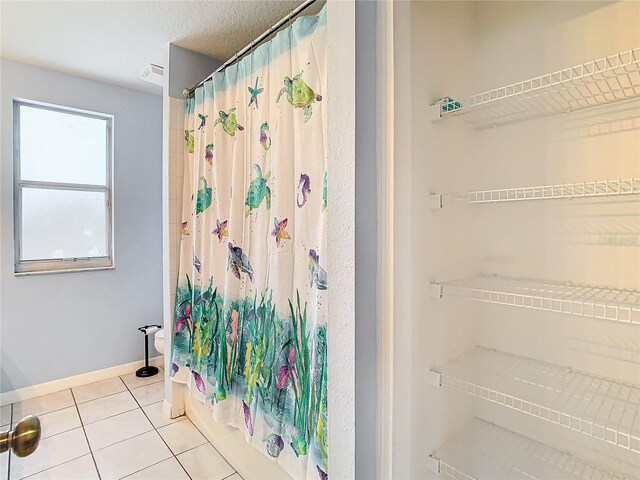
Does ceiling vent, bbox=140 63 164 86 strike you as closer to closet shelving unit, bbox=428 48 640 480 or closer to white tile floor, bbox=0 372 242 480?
closet shelving unit, bbox=428 48 640 480

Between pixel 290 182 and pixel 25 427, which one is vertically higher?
pixel 290 182

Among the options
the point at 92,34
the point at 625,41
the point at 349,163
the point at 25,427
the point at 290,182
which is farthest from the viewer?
the point at 92,34

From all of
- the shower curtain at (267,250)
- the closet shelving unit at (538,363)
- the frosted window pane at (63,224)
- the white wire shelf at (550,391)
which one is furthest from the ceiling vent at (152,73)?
the white wire shelf at (550,391)

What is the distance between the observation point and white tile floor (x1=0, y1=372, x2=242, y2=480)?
1664 mm

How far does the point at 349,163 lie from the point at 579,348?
97 cm

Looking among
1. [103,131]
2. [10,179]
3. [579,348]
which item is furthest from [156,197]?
[579,348]

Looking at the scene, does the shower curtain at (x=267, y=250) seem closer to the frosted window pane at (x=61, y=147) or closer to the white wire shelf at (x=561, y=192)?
the white wire shelf at (x=561, y=192)

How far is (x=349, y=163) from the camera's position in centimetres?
76

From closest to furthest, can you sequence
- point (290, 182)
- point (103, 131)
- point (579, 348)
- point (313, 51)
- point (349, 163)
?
point (349, 163), point (579, 348), point (313, 51), point (290, 182), point (103, 131)

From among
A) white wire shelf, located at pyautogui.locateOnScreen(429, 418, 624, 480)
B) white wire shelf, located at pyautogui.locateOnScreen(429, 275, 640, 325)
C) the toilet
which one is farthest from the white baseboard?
white wire shelf, located at pyautogui.locateOnScreen(429, 275, 640, 325)

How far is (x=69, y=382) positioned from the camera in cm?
256

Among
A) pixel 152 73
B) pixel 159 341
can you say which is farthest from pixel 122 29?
pixel 159 341

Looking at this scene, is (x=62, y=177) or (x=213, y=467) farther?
(x=62, y=177)

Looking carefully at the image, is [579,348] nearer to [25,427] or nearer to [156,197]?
[25,427]
